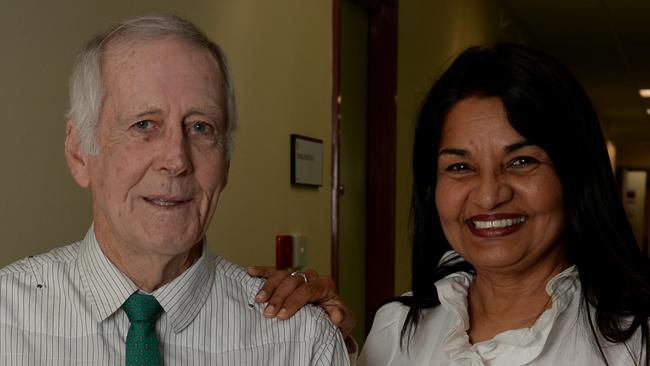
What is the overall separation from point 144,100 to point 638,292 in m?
1.15

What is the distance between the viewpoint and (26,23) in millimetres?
1929

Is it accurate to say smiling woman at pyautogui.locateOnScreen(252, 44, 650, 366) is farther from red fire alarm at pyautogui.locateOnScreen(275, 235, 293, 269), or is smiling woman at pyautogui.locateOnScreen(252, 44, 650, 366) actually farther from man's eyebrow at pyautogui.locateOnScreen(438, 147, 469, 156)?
red fire alarm at pyautogui.locateOnScreen(275, 235, 293, 269)

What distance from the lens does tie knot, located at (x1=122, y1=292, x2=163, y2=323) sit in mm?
1583

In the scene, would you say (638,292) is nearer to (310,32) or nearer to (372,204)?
(310,32)

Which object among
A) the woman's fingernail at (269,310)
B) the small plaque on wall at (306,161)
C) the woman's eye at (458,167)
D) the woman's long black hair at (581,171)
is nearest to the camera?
the woman's fingernail at (269,310)

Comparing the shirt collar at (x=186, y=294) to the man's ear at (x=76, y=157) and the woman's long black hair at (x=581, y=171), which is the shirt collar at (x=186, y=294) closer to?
the man's ear at (x=76, y=157)

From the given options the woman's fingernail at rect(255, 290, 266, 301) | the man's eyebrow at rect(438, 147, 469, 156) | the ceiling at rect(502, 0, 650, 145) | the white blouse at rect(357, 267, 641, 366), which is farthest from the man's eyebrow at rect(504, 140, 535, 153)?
the ceiling at rect(502, 0, 650, 145)

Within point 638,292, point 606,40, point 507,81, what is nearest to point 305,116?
point 507,81

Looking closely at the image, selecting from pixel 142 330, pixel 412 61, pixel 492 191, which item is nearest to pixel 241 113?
pixel 492 191

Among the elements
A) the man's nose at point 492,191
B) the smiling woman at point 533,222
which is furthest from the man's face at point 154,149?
the man's nose at point 492,191

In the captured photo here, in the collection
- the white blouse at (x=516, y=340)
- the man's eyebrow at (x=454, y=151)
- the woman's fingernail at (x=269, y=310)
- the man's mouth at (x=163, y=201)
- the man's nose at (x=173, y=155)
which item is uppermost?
the man's eyebrow at (x=454, y=151)

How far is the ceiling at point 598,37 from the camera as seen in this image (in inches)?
274

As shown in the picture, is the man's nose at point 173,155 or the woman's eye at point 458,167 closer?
the man's nose at point 173,155

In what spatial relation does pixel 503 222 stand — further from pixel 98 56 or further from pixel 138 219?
pixel 98 56
